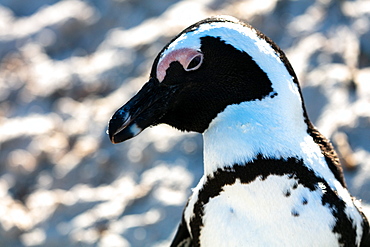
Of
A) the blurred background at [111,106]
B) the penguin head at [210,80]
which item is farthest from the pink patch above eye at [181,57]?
the blurred background at [111,106]

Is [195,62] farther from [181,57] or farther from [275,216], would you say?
[275,216]

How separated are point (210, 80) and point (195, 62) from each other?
0.06m

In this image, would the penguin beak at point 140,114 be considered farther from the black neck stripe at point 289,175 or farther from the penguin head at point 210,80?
the black neck stripe at point 289,175

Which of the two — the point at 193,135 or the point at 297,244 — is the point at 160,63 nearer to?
the point at 297,244

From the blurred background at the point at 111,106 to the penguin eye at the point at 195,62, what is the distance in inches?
48.9

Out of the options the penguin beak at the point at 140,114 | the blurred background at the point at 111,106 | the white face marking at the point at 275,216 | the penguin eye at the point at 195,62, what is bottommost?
the white face marking at the point at 275,216

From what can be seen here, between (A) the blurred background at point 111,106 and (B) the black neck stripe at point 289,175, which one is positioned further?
(A) the blurred background at point 111,106

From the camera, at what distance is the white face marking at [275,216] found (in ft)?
5.32

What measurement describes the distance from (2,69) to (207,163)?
6.95ft

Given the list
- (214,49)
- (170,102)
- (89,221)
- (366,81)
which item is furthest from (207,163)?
(366,81)

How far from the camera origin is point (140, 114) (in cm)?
169

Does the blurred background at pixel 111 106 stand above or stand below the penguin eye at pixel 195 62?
above

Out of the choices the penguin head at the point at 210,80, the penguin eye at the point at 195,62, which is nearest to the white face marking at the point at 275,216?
Answer: the penguin head at the point at 210,80

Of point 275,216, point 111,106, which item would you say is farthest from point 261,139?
point 111,106
